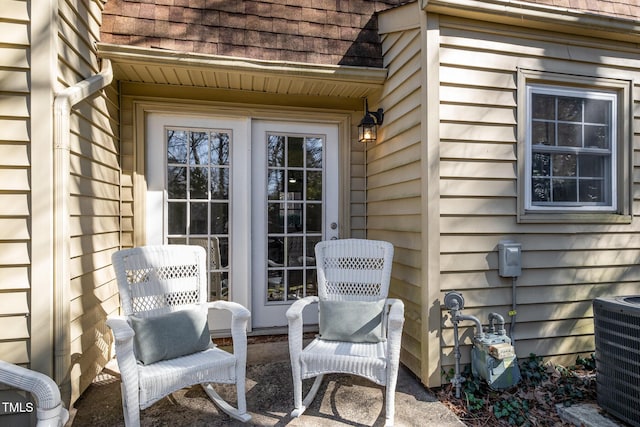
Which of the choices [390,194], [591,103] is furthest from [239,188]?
[591,103]

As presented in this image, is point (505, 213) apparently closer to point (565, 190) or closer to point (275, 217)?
point (565, 190)

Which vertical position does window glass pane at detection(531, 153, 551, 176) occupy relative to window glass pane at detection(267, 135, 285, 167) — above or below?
below

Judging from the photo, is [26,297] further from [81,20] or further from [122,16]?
[122,16]

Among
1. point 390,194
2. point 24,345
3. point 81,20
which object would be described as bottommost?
point 24,345

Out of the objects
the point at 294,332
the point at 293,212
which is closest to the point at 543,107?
the point at 293,212

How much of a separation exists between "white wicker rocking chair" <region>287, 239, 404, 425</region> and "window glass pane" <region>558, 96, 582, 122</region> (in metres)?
1.68

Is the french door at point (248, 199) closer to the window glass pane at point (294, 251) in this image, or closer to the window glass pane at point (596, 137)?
the window glass pane at point (294, 251)

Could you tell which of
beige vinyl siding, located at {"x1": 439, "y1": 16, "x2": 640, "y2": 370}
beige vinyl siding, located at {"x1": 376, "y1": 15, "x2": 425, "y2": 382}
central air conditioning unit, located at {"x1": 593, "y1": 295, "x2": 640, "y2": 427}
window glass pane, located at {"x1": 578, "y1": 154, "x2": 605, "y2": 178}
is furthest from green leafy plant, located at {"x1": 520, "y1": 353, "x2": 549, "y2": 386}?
window glass pane, located at {"x1": 578, "y1": 154, "x2": 605, "y2": 178}

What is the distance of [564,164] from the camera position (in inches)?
106

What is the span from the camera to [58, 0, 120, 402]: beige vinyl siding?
2064 mm

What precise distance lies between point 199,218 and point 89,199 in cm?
94

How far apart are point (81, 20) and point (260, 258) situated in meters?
2.16

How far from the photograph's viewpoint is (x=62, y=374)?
6.28ft

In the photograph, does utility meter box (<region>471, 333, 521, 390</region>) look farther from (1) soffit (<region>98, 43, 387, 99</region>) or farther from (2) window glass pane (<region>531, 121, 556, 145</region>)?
(1) soffit (<region>98, 43, 387, 99</region>)
